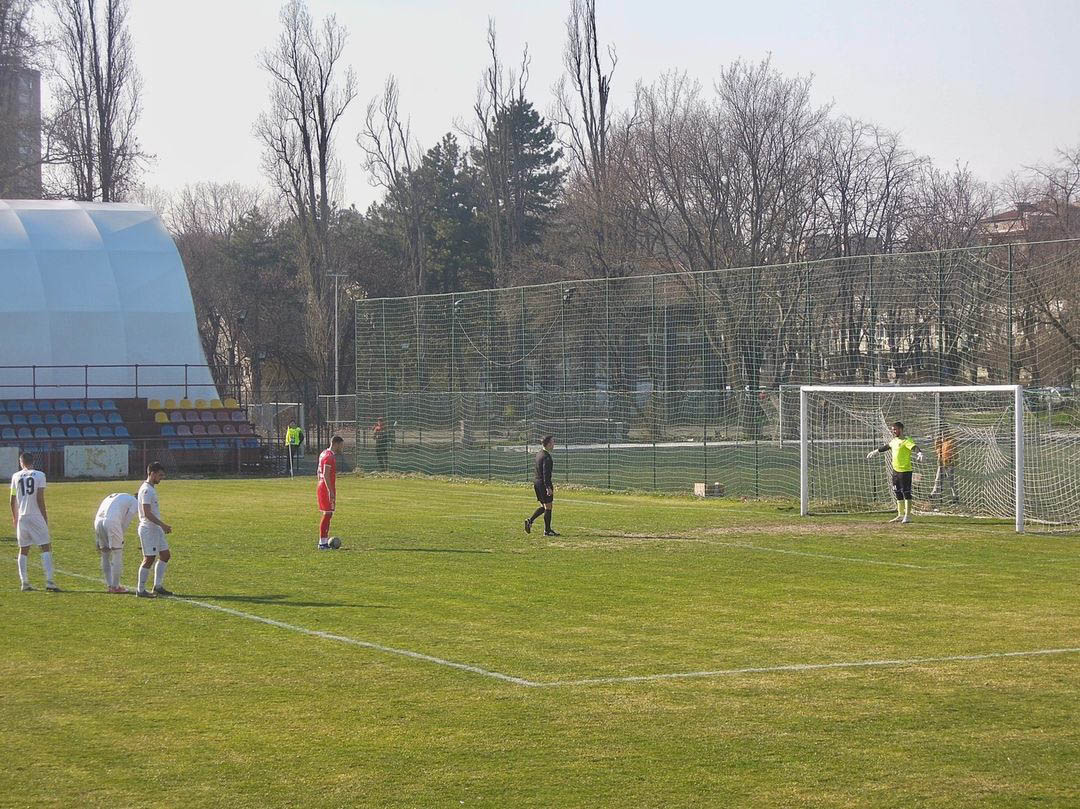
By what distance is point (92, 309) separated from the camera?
5719 cm

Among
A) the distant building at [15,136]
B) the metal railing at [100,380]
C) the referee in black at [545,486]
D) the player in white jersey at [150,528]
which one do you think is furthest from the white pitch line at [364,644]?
the distant building at [15,136]

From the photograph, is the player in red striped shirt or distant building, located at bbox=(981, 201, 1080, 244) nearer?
the player in red striped shirt

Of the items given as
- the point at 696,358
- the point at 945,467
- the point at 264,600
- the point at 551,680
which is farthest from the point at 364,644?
the point at 696,358

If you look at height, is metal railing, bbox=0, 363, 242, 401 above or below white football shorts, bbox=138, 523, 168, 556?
above

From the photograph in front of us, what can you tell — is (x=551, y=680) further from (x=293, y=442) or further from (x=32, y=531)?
(x=293, y=442)

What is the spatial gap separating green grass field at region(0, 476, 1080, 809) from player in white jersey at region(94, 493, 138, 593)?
381mm

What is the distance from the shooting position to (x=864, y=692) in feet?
36.8

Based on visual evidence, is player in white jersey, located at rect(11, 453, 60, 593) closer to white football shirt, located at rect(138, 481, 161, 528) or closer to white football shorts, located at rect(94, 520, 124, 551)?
white football shorts, located at rect(94, 520, 124, 551)

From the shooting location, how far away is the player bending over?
86.1ft

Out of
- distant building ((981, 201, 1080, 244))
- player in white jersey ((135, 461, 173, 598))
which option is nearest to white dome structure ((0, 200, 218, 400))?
distant building ((981, 201, 1080, 244))

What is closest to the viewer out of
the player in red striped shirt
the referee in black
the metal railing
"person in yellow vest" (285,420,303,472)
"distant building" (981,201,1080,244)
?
the player in red striped shirt

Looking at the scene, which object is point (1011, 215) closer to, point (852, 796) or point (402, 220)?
point (402, 220)

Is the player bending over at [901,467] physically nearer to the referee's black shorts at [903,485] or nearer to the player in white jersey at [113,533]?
the referee's black shorts at [903,485]

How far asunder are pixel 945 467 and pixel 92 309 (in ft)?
127
